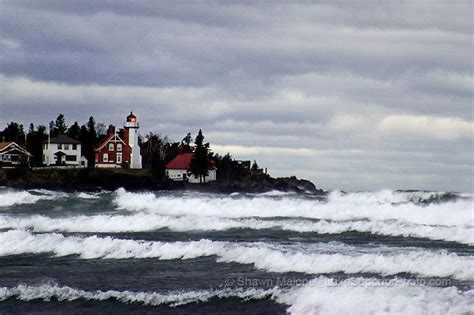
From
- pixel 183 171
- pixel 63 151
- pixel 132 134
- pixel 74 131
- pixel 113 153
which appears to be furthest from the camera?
pixel 74 131

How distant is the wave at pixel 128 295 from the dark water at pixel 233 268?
0.09ft

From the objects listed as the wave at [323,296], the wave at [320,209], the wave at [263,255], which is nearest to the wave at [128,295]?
the wave at [323,296]

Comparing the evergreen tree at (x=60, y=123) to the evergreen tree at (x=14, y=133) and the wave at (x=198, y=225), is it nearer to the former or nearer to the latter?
the evergreen tree at (x=14, y=133)

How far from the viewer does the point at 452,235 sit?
30672 mm

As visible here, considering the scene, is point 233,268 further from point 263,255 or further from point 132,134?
point 132,134

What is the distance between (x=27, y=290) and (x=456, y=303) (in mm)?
9670

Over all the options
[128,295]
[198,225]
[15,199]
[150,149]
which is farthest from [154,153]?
[128,295]

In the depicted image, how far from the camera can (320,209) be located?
46469 millimetres

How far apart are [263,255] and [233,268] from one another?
1.33m

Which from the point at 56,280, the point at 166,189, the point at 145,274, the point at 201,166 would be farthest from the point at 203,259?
the point at 201,166

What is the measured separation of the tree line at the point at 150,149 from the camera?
101688 mm

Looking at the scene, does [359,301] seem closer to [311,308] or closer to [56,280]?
[311,308]

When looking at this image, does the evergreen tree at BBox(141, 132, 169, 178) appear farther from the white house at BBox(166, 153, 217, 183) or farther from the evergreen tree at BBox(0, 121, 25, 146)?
the evergreen tree at BBox(0, 121, 25, 146)

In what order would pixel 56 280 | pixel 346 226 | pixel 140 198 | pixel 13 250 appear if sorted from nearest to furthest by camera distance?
pixel 56 280, pixel 13 250, pixel 346 226, pixel 140 198
